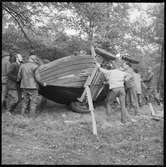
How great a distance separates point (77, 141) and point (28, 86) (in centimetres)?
318

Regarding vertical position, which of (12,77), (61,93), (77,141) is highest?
(12,77)

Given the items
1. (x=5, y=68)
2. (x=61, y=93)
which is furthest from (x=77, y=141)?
(x=5, y=68)

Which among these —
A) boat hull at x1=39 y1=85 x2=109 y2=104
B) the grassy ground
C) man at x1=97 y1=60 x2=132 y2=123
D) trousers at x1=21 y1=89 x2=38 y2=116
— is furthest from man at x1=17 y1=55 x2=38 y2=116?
man at x1=97 y1=60 x2=132 y2=123

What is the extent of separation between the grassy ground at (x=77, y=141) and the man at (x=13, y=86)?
58cm

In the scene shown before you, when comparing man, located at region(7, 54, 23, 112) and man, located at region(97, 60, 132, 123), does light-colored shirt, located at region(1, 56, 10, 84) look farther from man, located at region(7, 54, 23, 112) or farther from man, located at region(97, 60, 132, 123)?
man, located at region(97, 60, 132, 123)

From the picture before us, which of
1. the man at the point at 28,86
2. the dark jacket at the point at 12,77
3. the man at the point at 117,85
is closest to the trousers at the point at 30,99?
the man at the point at 28,86

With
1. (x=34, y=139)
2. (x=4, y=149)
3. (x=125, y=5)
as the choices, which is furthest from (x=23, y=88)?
(x=125, y=5)

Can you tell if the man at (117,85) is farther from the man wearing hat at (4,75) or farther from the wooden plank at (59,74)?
the man wearing hat at (4,75)

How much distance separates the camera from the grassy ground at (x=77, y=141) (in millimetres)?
6613

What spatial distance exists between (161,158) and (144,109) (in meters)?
6.17

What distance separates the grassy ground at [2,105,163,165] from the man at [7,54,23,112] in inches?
22.9

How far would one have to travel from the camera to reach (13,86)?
1050cm

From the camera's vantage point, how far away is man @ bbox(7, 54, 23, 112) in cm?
1034

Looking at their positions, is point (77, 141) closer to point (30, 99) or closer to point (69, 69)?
point (30, 99)
